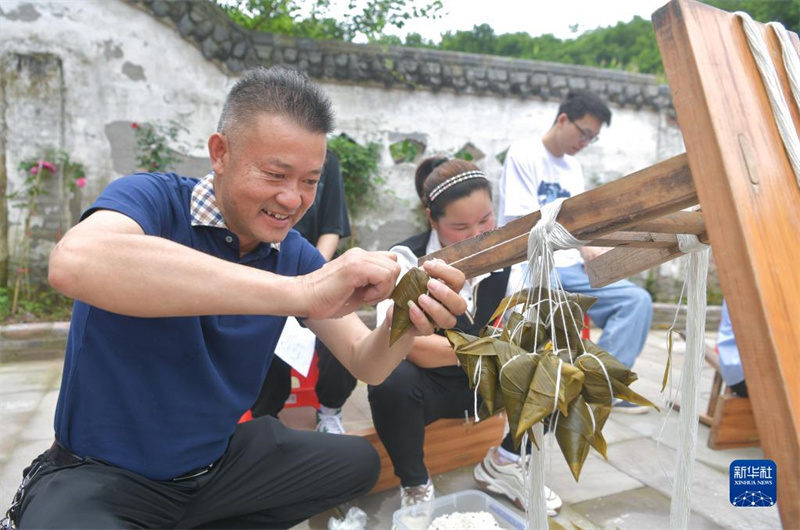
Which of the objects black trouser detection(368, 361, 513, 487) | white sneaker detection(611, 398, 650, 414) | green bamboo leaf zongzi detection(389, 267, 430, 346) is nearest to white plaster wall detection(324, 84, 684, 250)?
white sneaker detection(611, 398, 650, 414)

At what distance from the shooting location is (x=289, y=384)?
9.71 feet

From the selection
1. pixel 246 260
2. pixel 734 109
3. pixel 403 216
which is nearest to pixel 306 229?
pixel 246 260

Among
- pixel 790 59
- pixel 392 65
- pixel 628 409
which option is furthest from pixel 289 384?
pixel 392 65

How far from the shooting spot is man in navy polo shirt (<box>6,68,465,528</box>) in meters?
1.30

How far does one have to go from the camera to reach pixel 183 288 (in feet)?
4.19

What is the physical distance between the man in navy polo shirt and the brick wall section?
482cm

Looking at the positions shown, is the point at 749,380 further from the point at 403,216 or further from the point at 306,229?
the point at 403,216

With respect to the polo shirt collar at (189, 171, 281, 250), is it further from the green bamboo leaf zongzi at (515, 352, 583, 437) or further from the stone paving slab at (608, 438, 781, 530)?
the stone paving slab at (608, 438, 781, 530)

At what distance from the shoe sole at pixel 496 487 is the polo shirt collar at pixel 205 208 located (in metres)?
1.81

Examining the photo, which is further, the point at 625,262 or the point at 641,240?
the point at 625,262

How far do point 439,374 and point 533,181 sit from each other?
5.54ft

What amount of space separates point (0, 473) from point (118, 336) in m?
1.85

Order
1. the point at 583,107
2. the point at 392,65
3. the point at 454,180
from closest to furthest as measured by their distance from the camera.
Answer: the point at 454,180 < the point at 583,107 < the point at 392,65

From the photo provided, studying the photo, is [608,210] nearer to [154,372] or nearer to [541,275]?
[541,275]
